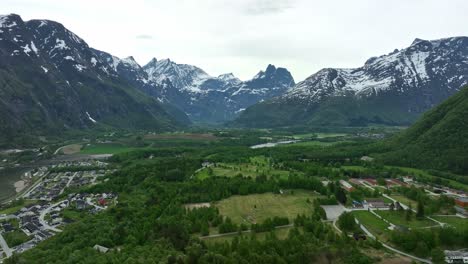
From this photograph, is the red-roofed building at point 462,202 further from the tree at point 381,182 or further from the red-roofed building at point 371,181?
the red-roofed building at point 371,181

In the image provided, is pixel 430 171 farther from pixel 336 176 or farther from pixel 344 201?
pixel 344 201

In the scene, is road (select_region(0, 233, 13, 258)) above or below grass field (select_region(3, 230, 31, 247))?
below

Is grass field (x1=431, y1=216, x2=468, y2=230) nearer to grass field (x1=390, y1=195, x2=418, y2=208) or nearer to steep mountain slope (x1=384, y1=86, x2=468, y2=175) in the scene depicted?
grass field (x1=390, y1=195, x2=418, y2=208)

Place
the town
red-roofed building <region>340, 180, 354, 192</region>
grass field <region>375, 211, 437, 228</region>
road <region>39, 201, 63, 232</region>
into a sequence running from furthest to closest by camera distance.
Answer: red-roofed building <region>340, 180, 354, 192</region>, road <region>39, 201, 63, 232</region>, the town, grass field <region>375, 211, 437, 228</region>

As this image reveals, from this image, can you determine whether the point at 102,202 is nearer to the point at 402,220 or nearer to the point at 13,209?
the point at 13,209

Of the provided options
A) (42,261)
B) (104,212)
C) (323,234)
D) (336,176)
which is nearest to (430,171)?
(336,176)

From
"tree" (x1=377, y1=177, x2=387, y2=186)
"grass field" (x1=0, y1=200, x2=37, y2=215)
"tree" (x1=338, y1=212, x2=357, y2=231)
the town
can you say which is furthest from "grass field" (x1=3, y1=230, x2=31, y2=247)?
"tree" (x1=377, y1=177, x2=387, y2=186)

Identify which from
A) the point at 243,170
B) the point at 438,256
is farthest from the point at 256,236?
the point at 243,170
